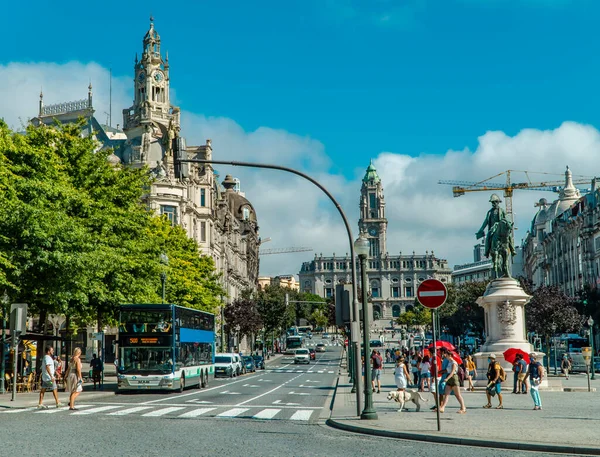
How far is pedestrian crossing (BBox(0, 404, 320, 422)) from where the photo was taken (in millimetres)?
22078

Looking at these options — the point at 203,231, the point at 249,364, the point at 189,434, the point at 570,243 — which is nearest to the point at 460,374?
the point at 189,434

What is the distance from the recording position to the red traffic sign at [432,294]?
1692cm

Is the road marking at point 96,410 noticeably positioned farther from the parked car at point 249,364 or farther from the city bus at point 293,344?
the city bus at point 293,344

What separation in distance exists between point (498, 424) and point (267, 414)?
712cm

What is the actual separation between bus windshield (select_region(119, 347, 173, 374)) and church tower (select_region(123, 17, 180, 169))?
5127cm

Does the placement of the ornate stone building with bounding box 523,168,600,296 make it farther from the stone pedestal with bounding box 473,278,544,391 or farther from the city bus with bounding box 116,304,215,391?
the city bus with bounding box 116,304,215,391

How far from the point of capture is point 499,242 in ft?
123

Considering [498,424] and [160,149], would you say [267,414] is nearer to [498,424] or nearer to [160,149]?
[498,424]

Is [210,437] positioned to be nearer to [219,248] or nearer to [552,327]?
[552,327]

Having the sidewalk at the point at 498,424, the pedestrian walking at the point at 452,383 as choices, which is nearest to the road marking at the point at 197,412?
the sidewalk at the point at 498,424

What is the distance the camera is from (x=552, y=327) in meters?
68.9

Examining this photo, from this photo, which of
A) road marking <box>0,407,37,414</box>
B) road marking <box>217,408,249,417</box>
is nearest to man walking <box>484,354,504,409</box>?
road marking <box>217,408,249,417</box>

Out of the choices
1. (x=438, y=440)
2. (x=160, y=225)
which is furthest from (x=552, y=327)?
(x=438, y=440)

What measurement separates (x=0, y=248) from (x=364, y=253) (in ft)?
51.5
